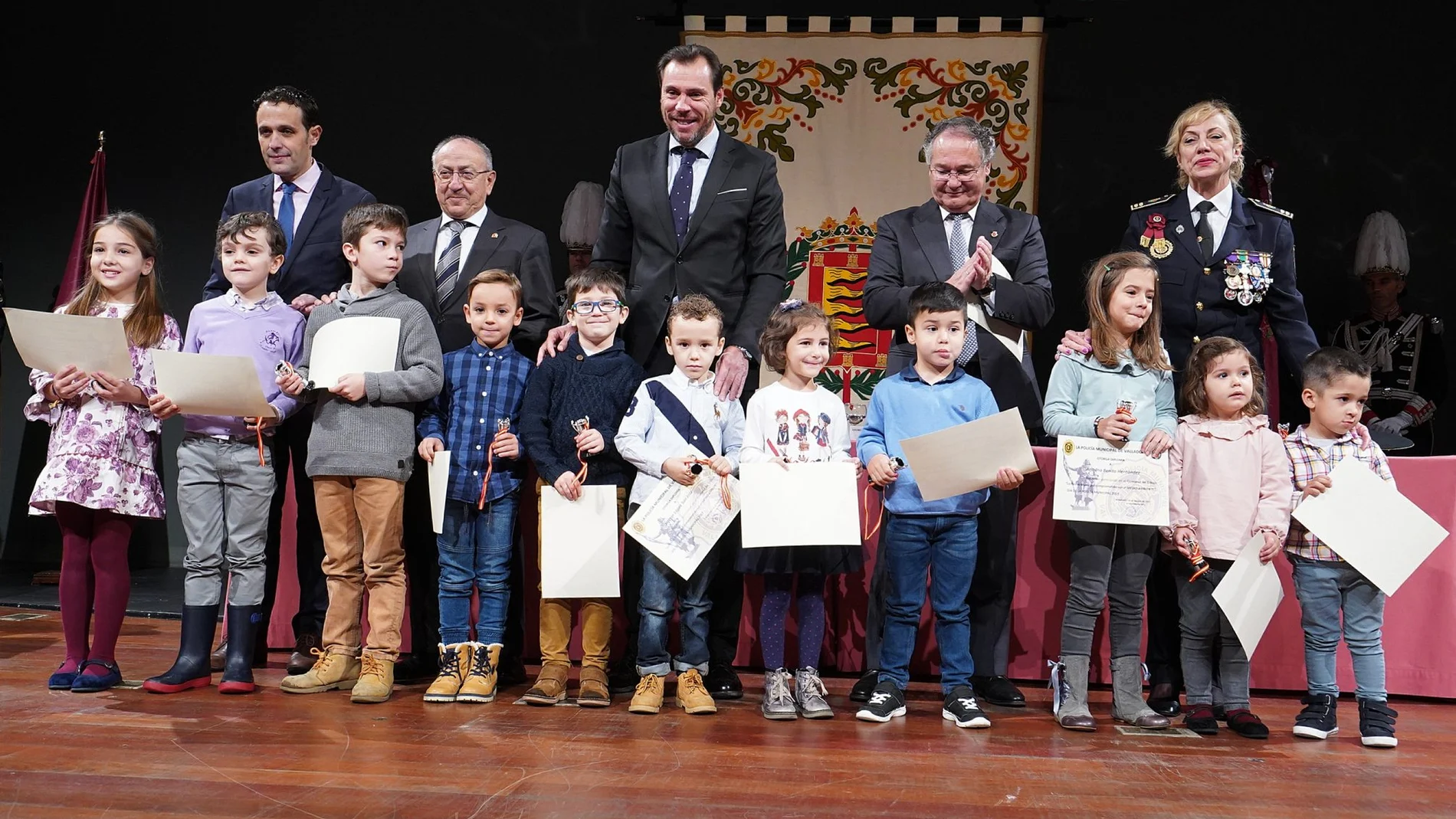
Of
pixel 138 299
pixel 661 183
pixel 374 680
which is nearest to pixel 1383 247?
pixel 661 183

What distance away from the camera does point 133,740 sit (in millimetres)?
2680

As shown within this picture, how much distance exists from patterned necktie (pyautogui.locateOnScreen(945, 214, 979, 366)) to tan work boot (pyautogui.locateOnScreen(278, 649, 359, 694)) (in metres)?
1.94

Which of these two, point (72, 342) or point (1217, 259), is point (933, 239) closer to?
point (1217, 259)

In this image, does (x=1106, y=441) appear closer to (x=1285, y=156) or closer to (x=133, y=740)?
(x=133, y=740)

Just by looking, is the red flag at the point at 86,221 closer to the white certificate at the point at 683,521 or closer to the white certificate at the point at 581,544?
the white certificate at the point at 581,544

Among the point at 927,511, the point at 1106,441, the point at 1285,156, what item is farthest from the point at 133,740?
the point at 1285,156

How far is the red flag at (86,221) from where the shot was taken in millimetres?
5668

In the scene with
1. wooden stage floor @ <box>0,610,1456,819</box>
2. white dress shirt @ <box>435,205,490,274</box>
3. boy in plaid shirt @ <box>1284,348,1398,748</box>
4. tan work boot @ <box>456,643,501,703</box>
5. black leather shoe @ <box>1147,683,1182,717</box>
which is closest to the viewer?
wooden stage floor @ <box>0,610,1456,819</box>

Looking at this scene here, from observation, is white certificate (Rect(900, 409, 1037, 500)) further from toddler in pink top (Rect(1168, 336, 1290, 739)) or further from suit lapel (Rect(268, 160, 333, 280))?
suit lapel (Rect(268, 160, 333, 280))

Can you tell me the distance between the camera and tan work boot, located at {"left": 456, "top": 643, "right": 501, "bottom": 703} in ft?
10.2

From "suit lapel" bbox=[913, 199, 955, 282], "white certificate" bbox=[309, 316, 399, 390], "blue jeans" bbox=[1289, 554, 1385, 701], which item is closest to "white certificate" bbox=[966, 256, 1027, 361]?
"suit lapel" bbox=[913, 199, 955, 282]

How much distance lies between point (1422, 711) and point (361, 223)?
340 centimetres

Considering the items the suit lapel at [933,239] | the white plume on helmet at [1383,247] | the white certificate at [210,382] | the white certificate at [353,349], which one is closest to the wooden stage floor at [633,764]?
the white certificate at [210,382]

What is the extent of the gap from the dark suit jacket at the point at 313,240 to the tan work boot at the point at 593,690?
1539 mm
